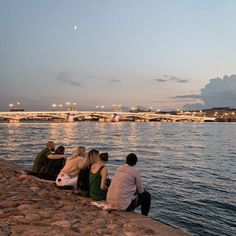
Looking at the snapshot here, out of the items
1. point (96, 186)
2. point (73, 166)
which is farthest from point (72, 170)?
point (96, 186)

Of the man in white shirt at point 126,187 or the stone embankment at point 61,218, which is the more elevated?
the man in white shirt at point 126,187

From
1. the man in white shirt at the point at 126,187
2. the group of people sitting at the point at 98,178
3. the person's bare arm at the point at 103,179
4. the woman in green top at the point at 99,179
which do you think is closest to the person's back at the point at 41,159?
the group of people sitting at the point at 98,178

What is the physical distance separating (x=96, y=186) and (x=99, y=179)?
222 millimetres

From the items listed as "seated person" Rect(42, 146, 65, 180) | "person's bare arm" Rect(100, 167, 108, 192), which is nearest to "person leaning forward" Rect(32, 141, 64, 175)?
"seated person" Rect(42, 146, 65, 180)

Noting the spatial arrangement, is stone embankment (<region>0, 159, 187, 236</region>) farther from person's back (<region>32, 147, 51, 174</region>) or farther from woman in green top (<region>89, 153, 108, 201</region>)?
person's back (<region>32, 147, 51, 174</region>)

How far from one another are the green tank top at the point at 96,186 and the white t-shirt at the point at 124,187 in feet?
2.46

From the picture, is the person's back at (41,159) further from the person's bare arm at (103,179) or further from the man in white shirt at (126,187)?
the man in white shirt at (126,187)

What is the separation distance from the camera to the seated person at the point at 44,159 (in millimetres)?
11685

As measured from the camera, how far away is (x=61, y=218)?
692cm

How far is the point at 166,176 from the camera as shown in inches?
786

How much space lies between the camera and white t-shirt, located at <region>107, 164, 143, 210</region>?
7816 millimetres

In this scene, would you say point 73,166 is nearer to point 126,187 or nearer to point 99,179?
point 99,179

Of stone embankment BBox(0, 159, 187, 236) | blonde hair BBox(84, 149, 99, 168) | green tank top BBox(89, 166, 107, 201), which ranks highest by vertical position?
blonde hair BBox(84, 149, 99, 168)

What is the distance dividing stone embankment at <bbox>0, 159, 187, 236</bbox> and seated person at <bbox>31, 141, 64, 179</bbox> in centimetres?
230
